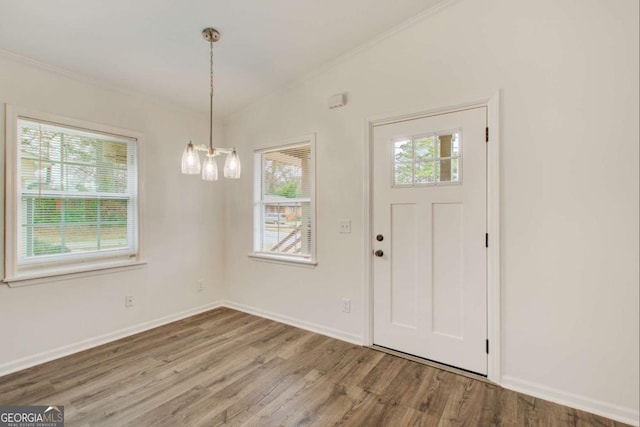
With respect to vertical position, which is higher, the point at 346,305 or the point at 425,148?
the point at 425,148

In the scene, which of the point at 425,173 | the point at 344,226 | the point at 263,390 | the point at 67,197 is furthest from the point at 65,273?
the point at 425,173

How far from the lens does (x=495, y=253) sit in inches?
86.3

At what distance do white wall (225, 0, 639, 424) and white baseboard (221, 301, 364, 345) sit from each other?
1.27 m

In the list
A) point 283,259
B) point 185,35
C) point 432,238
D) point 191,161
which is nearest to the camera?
point 191,161

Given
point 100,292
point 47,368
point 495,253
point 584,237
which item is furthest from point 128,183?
point 584,237

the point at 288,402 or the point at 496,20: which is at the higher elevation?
the point at 496,20

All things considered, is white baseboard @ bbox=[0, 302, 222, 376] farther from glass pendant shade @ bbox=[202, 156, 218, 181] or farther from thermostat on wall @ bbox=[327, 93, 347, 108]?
thermostat on wall @ bbox=[327, 93, 347, 108]

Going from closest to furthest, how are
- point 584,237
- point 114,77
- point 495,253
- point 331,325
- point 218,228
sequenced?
point 584,237, point 495,253, point 114,77, point 331,325, point 218,228

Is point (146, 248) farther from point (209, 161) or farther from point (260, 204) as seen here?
point (209, 161)

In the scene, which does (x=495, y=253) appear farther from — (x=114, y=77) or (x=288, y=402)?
(x=114, y=77)

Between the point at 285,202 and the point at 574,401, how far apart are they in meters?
2.86

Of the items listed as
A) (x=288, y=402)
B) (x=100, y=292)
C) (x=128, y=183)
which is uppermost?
(x=128, y=183)

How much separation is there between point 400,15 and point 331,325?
112 inches

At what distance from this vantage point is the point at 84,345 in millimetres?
2711
